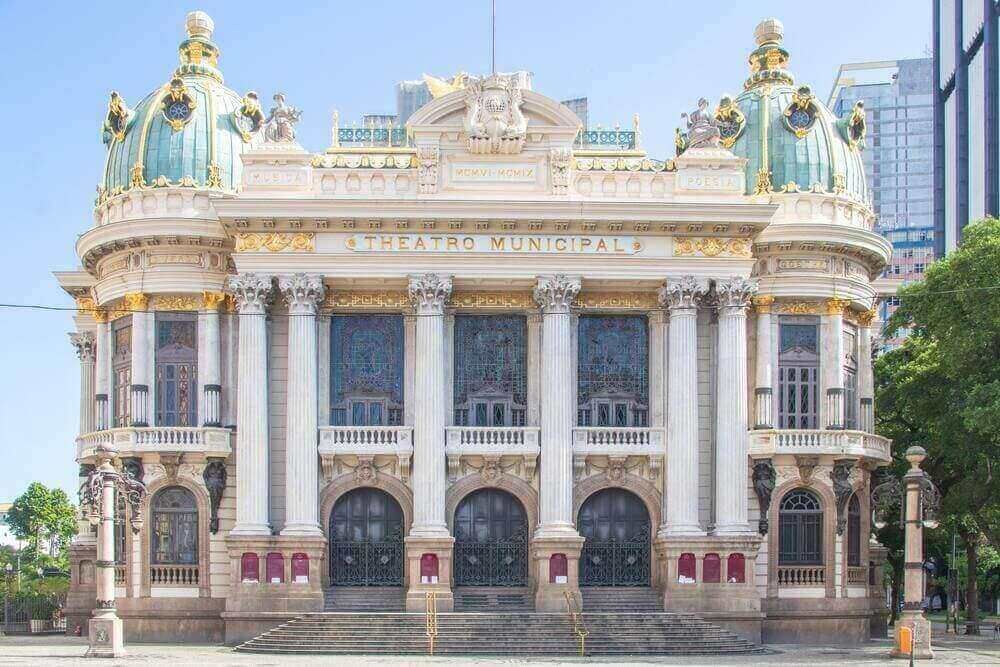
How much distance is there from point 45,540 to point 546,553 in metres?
83.6

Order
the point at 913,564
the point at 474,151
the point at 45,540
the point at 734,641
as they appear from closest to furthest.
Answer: the point at 913,564
the point at 734,641
the point at 474,151
the point at 45,540

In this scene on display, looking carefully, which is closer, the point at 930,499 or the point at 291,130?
the point at 930,499

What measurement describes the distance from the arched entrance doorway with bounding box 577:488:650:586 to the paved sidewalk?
17.9ft

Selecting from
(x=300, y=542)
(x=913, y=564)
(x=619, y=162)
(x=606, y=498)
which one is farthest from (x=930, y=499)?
(x=300, y=542)

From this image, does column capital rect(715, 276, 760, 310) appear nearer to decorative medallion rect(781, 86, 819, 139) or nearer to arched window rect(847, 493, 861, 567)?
decorative medallion rect(781, 86, 819, 139)

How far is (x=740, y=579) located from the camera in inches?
2045

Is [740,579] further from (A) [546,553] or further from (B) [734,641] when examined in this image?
(A) [546,553]

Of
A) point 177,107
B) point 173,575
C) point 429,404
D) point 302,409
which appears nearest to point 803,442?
point 429,404

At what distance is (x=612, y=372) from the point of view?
54.3m

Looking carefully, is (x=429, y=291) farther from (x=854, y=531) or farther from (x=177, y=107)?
(x=854, y=531)

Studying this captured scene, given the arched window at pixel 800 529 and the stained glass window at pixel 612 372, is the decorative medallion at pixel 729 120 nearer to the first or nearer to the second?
the stained glass window at pixel 612 372

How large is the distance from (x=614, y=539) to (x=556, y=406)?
5261mm

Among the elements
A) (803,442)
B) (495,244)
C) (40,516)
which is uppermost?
(495,244)

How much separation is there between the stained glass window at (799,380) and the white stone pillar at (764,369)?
26.0 inches
